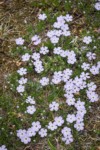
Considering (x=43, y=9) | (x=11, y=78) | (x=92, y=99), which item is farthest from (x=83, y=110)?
(x=43, y=9)

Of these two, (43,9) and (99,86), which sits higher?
(43,9)

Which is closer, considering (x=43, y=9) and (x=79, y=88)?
(x=79, y=88)

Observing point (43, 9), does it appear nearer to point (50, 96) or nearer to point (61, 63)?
point (61, 63)

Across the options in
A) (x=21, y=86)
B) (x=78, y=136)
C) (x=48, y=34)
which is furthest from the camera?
(x=48, y=34)
